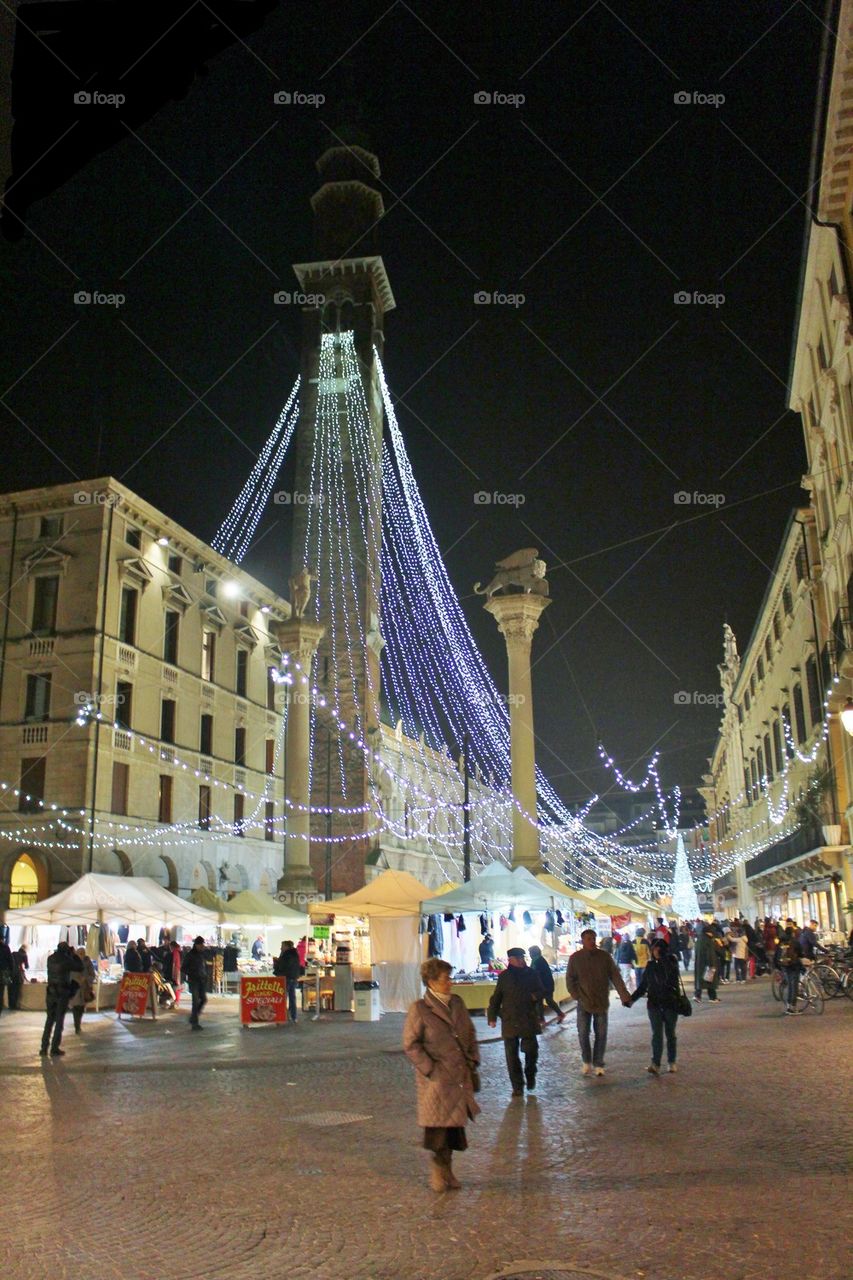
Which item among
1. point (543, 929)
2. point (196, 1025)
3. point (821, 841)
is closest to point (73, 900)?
point (196, 1025)

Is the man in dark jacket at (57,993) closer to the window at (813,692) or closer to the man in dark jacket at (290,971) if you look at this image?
the man in dark jacket at (290,971)

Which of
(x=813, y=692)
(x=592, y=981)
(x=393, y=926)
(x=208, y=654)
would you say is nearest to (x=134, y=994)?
(x=393, y=926)

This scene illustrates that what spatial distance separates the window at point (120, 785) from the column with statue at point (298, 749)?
525 cm

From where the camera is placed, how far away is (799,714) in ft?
109

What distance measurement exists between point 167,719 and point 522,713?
46.1 feet

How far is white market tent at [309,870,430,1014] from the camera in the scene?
21.6 m

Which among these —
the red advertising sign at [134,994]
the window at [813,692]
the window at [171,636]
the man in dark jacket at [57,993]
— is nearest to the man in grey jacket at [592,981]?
the man in dark jacket at [57,993]

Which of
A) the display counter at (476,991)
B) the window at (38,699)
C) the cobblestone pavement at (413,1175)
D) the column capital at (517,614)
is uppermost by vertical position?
the column capital at (517,614)

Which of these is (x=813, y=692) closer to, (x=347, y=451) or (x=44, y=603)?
(x=347, y=451)

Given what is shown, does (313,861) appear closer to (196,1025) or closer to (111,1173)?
(196,1025)

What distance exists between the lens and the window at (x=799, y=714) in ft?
106

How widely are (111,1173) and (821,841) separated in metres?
24.5

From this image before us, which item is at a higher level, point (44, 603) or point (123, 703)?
point (44, 603)

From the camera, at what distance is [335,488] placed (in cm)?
4412
